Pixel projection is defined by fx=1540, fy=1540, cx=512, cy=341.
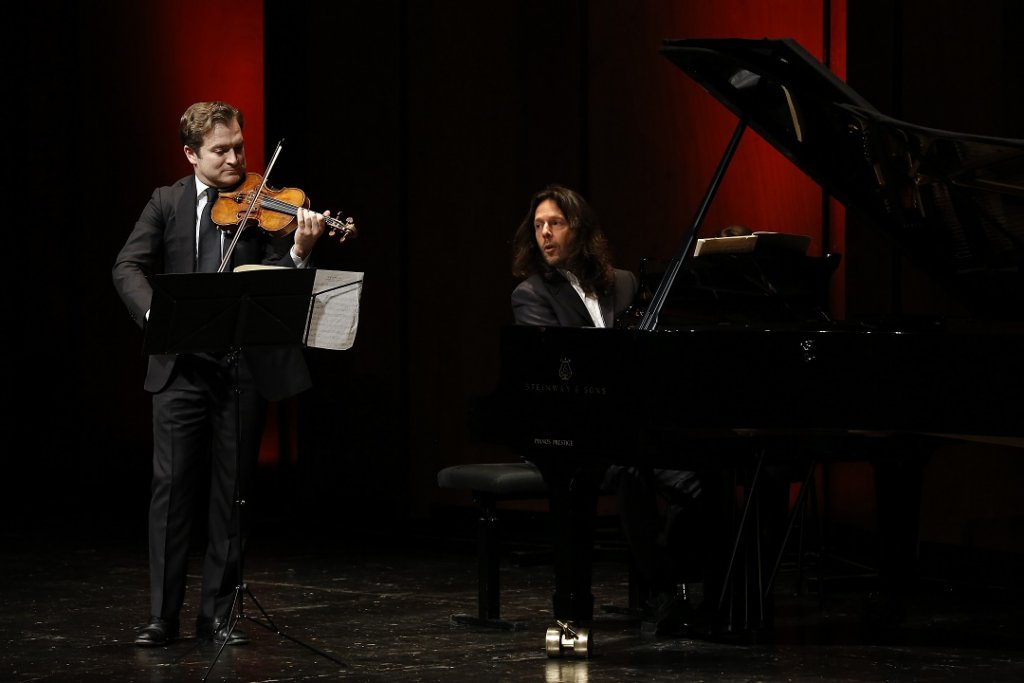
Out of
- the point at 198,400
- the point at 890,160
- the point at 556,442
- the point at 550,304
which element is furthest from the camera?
the point at 550,304

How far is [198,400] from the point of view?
14.7 ft

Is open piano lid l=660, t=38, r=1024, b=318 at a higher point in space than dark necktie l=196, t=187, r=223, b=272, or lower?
higher

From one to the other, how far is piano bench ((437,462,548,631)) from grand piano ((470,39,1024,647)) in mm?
477

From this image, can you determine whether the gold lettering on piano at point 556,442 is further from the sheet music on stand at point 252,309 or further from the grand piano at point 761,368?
the sheet music on stand at point 252,309

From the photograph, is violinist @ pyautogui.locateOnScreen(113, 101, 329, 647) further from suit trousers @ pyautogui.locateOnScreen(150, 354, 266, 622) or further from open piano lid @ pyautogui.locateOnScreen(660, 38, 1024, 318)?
open piano lid @ pyautogui.locateOnScreen(660, 38, 1024, 318)

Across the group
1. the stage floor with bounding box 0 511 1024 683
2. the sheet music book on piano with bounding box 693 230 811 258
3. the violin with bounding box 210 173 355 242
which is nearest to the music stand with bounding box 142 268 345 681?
the violin with bounding box 210 173 355 242

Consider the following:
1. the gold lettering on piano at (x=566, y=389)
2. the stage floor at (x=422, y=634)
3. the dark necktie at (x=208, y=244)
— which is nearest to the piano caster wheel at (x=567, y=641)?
the stage floor at (x=422, y=634)

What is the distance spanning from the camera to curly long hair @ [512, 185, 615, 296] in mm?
4957

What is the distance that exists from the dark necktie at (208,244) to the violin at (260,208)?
4.1 inches

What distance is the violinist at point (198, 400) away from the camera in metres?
4.43

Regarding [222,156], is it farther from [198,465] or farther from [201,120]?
[198,465]

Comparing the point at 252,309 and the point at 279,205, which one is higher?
the point at 279,205

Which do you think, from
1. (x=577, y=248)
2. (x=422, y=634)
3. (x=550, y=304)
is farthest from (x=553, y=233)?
(x=422, y=634)

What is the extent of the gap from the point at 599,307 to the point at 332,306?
114cm
